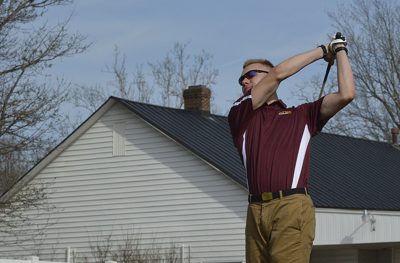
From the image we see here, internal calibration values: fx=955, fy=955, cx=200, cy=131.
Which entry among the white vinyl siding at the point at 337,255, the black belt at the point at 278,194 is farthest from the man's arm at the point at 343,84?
the white vinyl siding at the point at 337,255

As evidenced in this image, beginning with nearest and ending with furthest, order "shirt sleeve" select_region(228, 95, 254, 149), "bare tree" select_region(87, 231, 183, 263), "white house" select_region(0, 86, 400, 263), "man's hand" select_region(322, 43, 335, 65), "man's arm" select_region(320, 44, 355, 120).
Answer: "man's arm" select_region(320, 44, 355, 120)
"man's hand" select_region(322, 43, 335, 65)
"shirt sleeve" select_region(228, 95, 254, 149)
"white house" select_region(0, 86, 400, 263)
"bare tree" select_region(87, 231, 183, 263)

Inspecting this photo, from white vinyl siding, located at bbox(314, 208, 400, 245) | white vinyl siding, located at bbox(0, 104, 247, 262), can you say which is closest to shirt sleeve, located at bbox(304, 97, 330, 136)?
white vinyl siding, located at bbox(314, 208, 400, 245)

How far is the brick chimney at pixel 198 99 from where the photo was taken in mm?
26016

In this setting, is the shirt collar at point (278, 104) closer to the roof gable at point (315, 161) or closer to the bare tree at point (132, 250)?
the roof gable at point (315, 161)

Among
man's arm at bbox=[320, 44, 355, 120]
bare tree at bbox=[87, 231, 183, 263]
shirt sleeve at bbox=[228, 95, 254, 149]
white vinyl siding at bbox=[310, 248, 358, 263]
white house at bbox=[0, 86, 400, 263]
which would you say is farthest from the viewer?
white vinyl siding at bbox=[310, 248, 358, 263]

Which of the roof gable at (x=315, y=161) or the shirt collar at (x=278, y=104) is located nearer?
the shirt collar at (x=278, y=104)

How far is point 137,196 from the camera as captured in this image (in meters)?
22.8

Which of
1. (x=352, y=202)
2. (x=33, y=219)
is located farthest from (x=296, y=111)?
(x=33, y=219)

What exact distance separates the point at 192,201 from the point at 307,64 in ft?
56.0

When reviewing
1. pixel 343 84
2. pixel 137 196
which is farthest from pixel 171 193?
pixel 343 84

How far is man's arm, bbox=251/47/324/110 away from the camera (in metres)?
4.84

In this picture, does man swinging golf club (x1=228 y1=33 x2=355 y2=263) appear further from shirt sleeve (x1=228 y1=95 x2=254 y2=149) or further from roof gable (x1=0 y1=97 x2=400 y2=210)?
roof gable (x1=0 y1=97 x2=400 y2=210)

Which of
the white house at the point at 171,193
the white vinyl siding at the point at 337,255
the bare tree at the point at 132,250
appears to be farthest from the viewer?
the white vinyl siding at the point at 337,255

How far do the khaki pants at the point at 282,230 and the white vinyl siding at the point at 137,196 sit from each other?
624 inches
